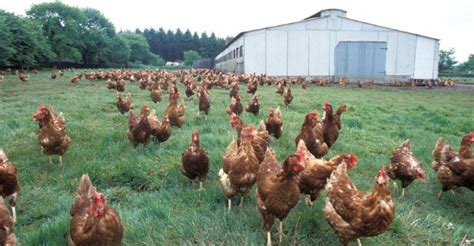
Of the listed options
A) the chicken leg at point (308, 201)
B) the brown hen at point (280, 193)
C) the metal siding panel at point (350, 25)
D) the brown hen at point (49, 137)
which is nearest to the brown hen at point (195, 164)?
the chicken leg at point (308, 201)

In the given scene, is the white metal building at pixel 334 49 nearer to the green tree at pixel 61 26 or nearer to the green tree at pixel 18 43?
the green tree at pixel 18 43

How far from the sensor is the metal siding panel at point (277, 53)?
2980 cm

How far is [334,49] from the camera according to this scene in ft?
98.4

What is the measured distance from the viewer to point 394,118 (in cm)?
1055

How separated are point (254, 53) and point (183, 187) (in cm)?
2687

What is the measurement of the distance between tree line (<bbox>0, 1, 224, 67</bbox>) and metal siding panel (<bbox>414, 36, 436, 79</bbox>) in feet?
127

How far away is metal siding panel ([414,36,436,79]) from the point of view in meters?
30.6

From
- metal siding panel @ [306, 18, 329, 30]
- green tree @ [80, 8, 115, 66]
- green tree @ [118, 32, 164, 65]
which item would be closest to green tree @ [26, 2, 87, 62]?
green tree @ [80, 8, 115, 66]

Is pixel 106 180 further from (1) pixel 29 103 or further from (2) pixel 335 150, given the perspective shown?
(1) pixel 29 103

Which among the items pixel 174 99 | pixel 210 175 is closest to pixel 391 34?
pixel 174 99

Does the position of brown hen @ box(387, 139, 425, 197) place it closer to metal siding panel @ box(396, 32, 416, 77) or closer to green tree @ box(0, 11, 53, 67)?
metal siding panel @ box(396, 32, 416, 77)

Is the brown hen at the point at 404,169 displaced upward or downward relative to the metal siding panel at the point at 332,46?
downward

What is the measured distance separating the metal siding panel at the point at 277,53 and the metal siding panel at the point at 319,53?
7.07 feet

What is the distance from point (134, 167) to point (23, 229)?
5.52ft
